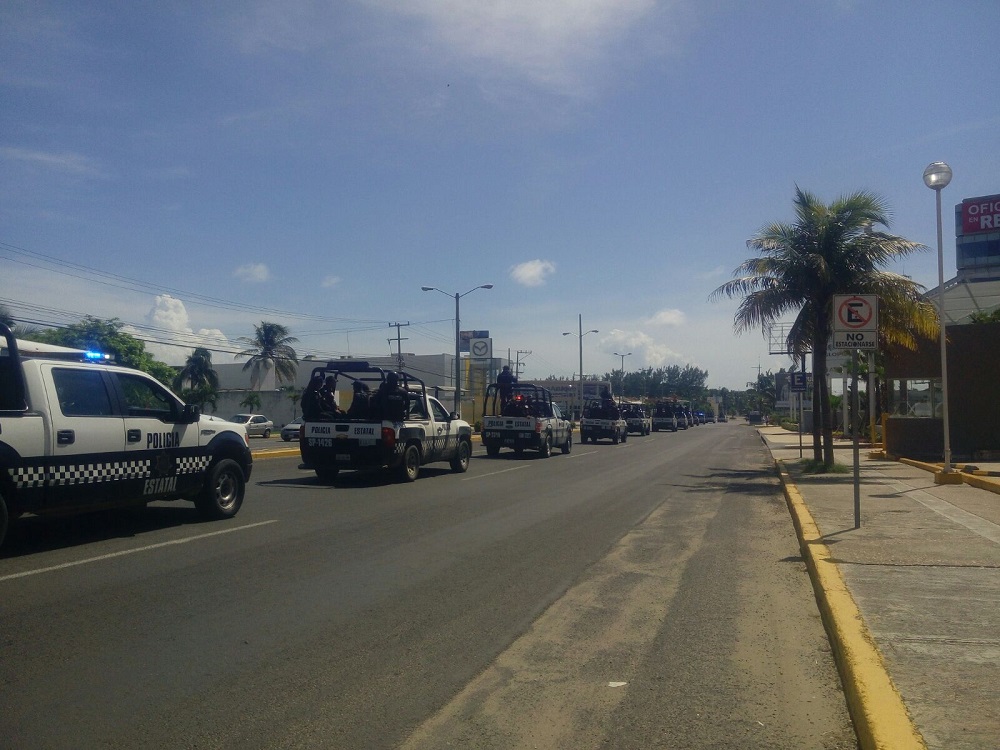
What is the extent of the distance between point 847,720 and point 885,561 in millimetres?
4215

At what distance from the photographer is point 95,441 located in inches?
377

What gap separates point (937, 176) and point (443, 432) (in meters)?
11.2

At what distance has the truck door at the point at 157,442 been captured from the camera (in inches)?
404

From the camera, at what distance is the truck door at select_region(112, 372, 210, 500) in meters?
10.2

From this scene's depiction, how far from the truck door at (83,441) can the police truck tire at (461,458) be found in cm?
1105

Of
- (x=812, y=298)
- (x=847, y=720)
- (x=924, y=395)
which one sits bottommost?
(x=847, y=720)

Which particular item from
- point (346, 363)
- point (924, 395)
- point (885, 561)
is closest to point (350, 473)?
point (346, 363)

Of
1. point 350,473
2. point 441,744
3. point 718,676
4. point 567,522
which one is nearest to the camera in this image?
point 441,744

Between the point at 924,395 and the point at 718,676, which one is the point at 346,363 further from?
the point at 924,395

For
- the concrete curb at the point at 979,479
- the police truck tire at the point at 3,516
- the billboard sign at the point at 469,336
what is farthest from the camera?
the billboard sign at the point at 469,336

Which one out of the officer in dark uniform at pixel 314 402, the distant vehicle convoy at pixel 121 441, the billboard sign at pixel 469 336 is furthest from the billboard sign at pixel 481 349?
the distant vehicle convoy at pixel 121 441

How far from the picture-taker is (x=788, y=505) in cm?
1466

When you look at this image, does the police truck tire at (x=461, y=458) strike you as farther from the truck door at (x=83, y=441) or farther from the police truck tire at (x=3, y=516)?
the police truck tire at (x=3, y=516)

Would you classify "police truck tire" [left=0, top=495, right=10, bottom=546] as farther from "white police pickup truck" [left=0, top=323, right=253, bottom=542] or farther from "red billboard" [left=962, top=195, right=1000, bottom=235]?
"red billboard" [left=962, top=195, right=1000, bottom=235]
